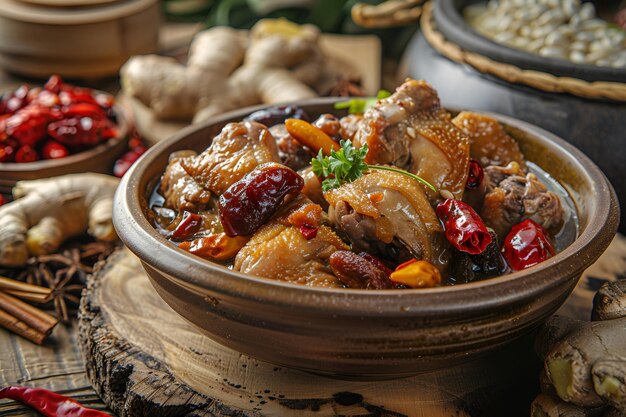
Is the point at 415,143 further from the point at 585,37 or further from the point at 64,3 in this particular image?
the point at 64,3

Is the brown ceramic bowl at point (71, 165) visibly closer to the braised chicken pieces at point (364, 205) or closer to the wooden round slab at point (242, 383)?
the wooden round slab at point (242, 383)

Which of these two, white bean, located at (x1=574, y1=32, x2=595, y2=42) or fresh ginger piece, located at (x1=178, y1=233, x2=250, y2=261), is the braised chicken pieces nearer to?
fresh ginger piece, located at (x1=178, y1=233, x2=250, y2=261)

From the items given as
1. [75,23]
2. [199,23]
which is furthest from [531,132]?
[199,23]

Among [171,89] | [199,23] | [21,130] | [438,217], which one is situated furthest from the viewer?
[199,23]

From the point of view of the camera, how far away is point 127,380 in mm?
2256

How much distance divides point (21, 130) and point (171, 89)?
1.01 meters

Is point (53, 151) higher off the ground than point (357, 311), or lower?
lower

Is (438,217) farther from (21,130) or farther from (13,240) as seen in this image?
(21,130)

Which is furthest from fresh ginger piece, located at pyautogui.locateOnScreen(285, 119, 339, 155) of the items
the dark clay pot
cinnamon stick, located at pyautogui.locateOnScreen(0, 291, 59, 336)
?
the dark clay pot

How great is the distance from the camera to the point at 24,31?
4.64 m

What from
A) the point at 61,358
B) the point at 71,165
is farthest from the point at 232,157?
the point at 71,165

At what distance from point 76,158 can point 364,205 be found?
89.2 inches

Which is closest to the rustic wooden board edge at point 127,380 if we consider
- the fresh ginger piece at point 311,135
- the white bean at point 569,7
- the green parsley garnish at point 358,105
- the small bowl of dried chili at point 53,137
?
the fresh ginger piece at point 311,135

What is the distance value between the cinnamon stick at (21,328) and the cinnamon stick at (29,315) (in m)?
0.01
